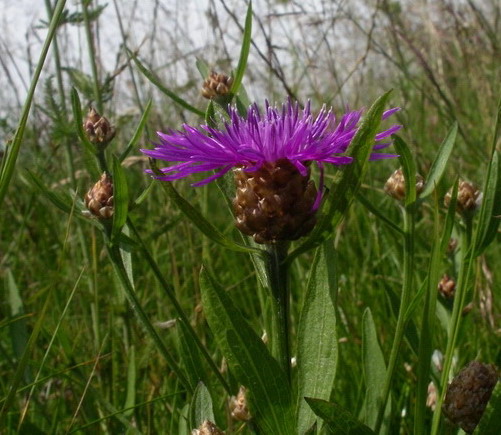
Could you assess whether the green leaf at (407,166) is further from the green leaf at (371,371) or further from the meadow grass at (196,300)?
the green leaf at (371,371)

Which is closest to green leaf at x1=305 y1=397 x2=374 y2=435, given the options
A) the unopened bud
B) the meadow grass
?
the meadow grass

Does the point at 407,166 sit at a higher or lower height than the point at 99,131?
lower

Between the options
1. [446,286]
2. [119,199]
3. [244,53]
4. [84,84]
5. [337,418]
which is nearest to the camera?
[337,418]

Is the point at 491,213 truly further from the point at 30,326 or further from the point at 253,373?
the point at 30,326

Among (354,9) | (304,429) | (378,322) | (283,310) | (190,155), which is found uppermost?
(354,9)

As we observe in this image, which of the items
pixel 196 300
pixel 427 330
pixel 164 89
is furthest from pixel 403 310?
pixel 196 300

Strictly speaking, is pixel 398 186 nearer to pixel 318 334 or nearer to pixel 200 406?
pixel 318 334

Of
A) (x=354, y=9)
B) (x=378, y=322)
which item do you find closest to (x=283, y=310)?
(x=378, y=322)
